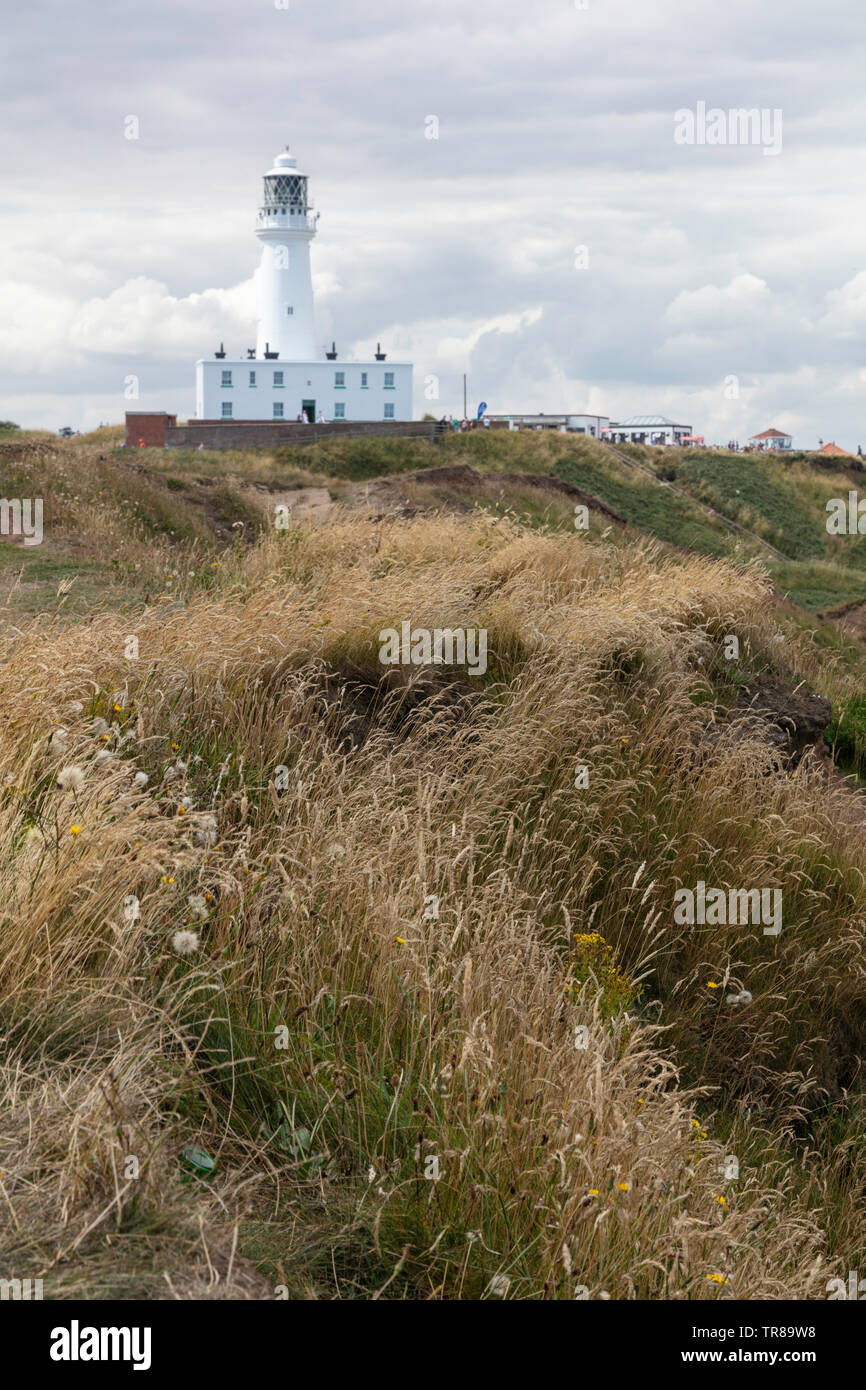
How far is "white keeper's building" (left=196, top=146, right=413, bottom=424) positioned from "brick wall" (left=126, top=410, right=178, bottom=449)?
17.6m

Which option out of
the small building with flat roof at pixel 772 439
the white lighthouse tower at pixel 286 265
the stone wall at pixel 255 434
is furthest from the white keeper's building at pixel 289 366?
the small building with flat roof at pixel 772 439

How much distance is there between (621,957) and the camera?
Result: 6.21 m

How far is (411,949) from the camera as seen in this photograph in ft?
13.8

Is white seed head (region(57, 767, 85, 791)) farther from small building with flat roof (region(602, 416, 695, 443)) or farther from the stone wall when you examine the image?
small building with flat roof (region(602, 416, 695, 443))

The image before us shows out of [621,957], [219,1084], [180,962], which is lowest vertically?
[621,957]

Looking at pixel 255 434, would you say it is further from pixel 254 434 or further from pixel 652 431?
pixel 652 431

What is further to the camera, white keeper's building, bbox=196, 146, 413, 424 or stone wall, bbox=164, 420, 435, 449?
white keeper's building, bbox=196, 146, 413, 424

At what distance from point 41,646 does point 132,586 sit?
435 cm

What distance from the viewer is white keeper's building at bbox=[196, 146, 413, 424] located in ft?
208

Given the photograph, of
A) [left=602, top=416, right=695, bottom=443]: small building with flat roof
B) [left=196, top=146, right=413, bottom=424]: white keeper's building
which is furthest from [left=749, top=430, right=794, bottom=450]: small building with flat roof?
[left=196, top=146, right=413, bottom=424]: white keeper's building

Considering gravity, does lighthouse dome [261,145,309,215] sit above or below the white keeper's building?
above

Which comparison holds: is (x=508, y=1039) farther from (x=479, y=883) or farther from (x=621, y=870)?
(x=621, y=870)

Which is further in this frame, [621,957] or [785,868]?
[785,868]
